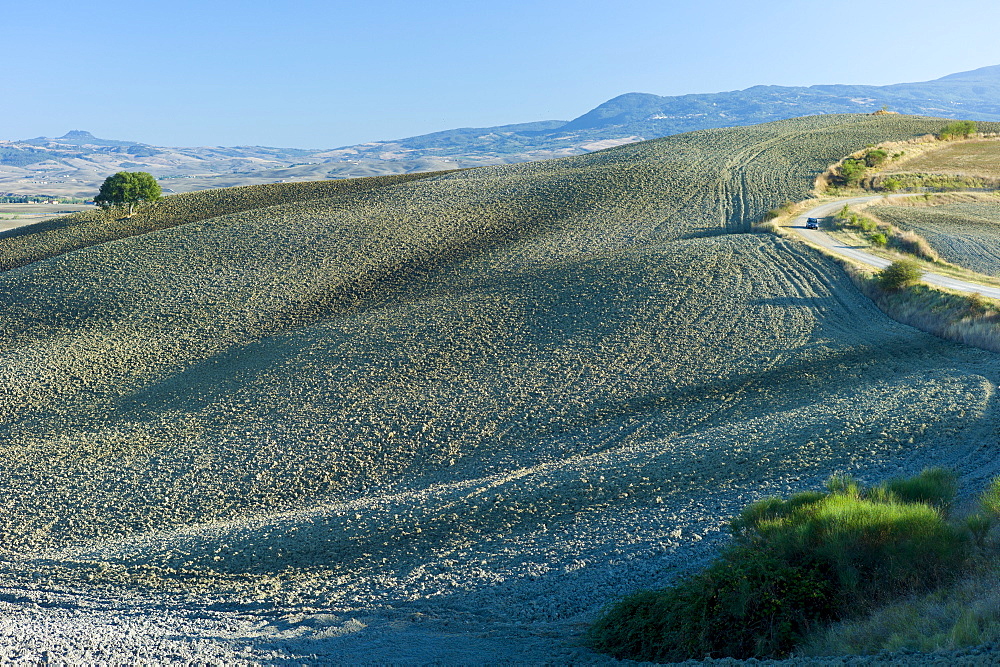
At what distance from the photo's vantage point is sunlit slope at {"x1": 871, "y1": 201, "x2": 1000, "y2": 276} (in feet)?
116

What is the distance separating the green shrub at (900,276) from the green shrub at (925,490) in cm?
1838

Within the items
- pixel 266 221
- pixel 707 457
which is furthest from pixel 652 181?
pixel 707 457

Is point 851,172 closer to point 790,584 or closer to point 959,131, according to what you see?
point 959,131

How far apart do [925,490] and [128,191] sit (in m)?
57.3

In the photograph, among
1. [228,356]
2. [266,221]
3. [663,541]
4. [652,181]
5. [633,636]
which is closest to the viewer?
[633,636]

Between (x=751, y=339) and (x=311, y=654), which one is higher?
(x=751, y=339)

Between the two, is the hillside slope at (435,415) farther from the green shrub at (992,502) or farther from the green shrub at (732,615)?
the green shrub at (992,502)

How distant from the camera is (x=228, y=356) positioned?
93.3ft

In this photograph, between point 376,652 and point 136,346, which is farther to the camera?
point 136,346

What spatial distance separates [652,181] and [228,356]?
3595 centimetres

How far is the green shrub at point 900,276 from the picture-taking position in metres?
29.3

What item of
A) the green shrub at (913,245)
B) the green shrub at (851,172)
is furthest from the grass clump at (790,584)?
the green shrub at (851,172)

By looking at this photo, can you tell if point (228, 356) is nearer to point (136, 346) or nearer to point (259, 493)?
point (136, 346)

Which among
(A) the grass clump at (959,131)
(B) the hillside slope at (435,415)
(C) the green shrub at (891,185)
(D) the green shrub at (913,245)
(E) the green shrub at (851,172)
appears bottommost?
(B) the hillside slope at (435,415)
